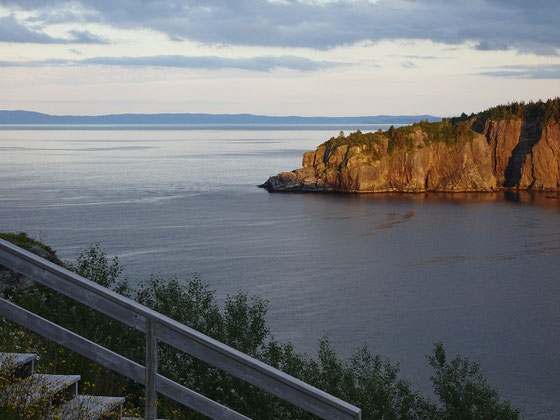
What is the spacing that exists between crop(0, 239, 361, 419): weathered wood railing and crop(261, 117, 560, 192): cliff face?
10892 cm

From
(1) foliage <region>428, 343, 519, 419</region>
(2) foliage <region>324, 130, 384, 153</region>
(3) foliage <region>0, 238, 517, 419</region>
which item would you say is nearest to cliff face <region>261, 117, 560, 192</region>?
(2) foliage <region>324, 130, 384, 153</region>

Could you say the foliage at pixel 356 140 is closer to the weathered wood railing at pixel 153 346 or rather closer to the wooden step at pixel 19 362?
the wooden step at pixel 19 362

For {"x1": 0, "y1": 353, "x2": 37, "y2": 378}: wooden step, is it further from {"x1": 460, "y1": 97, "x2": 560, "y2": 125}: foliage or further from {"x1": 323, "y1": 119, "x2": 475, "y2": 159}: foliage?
{"x1": 460, "y1": 97, "x2": 560, "y2": 125}: foliage

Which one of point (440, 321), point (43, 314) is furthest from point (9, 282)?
point (440, 321)

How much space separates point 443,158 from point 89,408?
391ft

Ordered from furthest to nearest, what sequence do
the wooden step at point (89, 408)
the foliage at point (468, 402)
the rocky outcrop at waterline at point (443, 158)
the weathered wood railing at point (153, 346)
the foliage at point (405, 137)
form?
the rocky outcrop at waterline at point (443, 158)
the foliage at point (405, 137)
the foliage at point (468, 402)
the wooden step at point (89, 408)
the weathered wood railing at point (153, 346)

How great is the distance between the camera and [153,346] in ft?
19.7

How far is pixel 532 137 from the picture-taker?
127625 millimetres

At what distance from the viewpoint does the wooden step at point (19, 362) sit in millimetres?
6502

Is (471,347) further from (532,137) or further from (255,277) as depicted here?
(532,137)

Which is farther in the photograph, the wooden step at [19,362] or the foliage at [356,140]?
the foliage at [356,140]

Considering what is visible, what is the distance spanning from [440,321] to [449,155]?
7861cm

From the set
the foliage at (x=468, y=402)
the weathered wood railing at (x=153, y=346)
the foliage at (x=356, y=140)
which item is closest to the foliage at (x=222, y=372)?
the foliage at (x=468, y=402)

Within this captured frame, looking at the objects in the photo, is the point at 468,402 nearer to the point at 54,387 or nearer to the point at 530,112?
the point at 54,387
